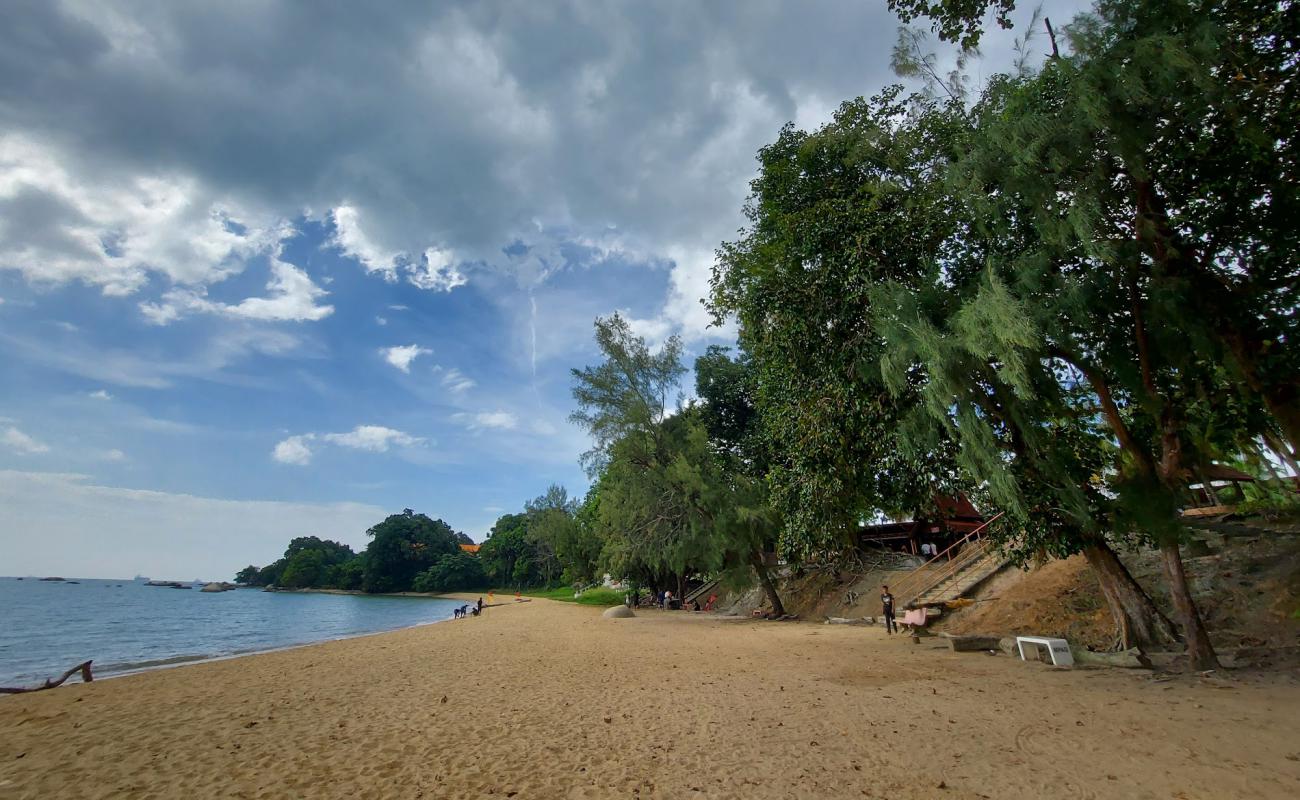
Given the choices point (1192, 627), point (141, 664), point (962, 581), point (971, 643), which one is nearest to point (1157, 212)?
point (1192, 627)

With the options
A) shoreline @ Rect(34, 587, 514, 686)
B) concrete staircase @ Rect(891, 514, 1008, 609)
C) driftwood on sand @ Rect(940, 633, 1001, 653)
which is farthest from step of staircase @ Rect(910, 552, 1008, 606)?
shoreline @ Rect(34, 587, 514, 686)

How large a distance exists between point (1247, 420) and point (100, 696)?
21.1m

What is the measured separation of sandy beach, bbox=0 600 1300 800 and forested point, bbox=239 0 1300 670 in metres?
2.92

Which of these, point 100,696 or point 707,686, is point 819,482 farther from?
point 100,696

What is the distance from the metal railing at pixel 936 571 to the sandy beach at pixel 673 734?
9.34 meters

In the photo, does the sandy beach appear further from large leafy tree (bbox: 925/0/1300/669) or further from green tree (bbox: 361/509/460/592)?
green tree (bbox: 361/509/460/592)

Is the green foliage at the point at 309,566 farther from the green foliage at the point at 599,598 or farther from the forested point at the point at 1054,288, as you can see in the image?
the forested point at the point at 1054,288

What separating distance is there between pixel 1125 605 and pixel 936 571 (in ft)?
37.7

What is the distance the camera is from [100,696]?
9523 millimetres

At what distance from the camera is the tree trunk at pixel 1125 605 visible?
9.82m

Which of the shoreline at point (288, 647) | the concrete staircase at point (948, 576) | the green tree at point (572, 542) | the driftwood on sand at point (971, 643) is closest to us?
the driftwood on sand at point (971, 643)

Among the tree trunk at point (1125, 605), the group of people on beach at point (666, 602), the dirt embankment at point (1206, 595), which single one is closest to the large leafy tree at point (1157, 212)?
the tree trunk at point (1125, 605)

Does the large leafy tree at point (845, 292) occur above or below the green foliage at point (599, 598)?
above

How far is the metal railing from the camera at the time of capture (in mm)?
19453
